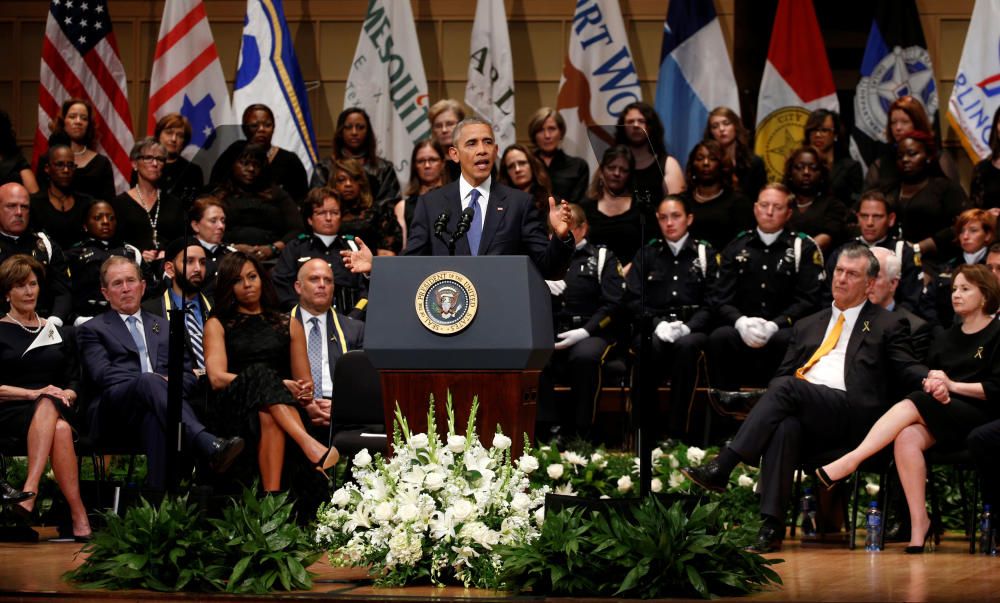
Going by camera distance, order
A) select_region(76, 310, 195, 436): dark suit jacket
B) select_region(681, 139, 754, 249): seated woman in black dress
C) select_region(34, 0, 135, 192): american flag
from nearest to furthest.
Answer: select_region(76, 310, 195, 436): dark suit jacket < select_region(681, 139, 754, 249): seated woman in black dress < select_region(34, 0, 135, 192): american flag

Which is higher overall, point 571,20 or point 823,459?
point 571,20

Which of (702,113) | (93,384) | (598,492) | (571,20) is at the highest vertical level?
(571,20)

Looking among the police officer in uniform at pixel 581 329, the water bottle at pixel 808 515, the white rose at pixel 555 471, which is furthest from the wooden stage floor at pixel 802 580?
the police officer in uniform at pixel 581 329

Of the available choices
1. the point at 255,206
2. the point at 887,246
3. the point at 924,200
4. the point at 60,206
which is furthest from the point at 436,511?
the point at 924,200

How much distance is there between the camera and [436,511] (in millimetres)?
4270

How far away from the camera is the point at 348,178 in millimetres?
8133

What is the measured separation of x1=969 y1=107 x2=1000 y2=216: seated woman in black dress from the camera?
8031 millimetres

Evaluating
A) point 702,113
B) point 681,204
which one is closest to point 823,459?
point 681,204

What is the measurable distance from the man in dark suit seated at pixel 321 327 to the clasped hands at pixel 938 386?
2518mm

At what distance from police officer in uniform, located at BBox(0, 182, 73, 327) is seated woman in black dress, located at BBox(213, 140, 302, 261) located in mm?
1084

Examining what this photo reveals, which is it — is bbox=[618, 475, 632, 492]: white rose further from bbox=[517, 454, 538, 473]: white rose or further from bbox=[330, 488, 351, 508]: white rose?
bbox=[330, 488, 351, 508]: white rose

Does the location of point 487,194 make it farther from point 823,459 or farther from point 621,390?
point 621,390

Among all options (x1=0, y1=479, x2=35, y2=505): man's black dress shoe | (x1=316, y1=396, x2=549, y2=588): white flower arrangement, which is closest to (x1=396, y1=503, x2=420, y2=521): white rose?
(x1=316, y1=396, x2=549, y2=588): white flower arrangement

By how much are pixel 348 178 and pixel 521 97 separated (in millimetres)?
2730
